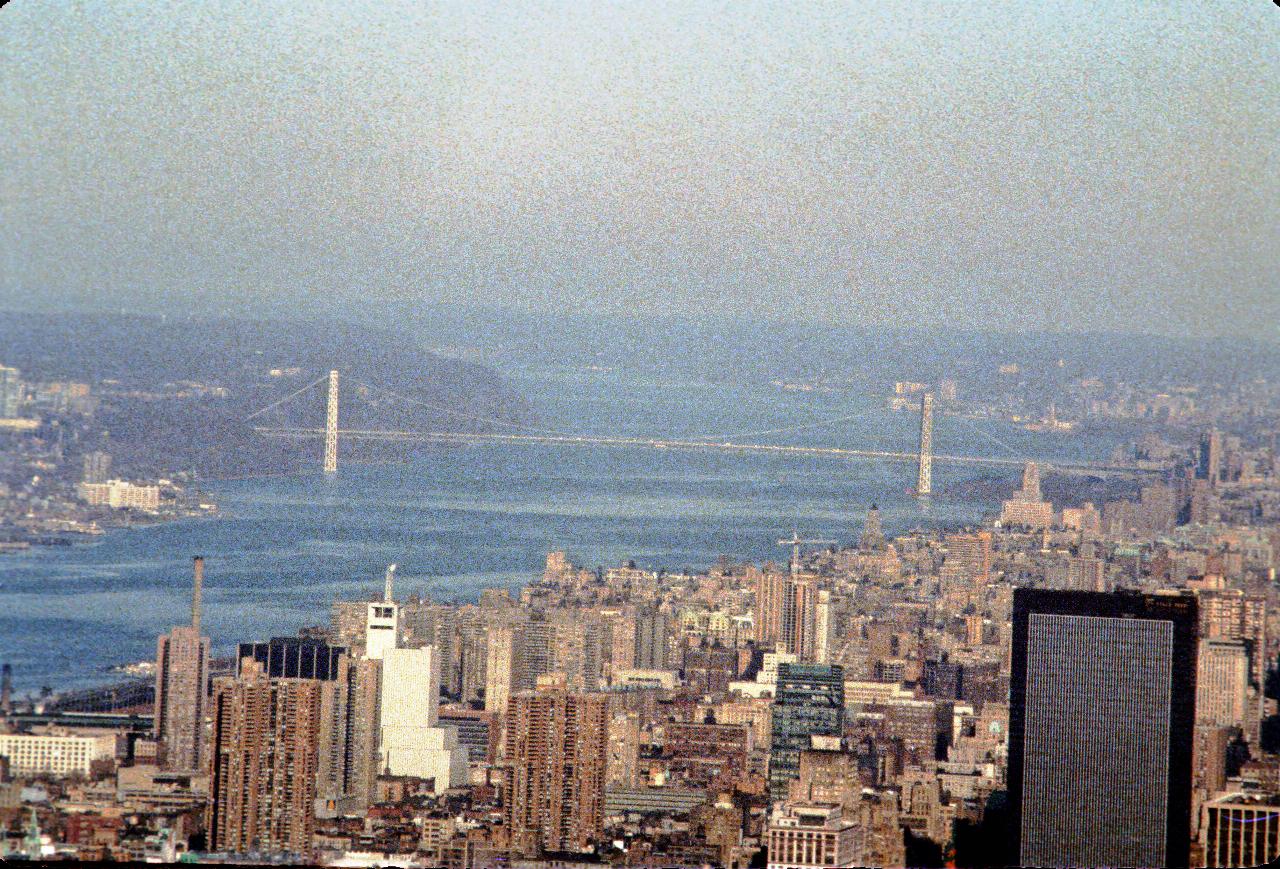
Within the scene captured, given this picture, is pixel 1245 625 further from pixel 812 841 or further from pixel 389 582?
pixel 389 582

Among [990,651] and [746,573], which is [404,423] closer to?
[746,573]

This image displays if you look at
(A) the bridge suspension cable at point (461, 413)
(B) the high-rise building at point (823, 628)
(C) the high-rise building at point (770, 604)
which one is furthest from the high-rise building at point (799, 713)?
(A) the bridge suspension cable at point (461, 413)

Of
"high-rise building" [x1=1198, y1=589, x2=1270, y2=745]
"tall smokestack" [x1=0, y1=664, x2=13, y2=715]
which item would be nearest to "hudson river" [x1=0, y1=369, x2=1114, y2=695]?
"tall smokestack" [x1=0, y1=664, x2=13, y2=715]

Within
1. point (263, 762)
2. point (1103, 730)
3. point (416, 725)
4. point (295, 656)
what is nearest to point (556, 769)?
point (416, 725)

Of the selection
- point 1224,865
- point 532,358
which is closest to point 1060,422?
point 532,358

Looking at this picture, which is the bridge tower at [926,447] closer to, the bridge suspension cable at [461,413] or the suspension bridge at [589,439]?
the suspension bridge at [589,439]

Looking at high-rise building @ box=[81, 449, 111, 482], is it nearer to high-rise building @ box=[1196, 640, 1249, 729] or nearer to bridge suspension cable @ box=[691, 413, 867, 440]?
bridge suspension cable @ box=[691, 413, 867, 440]
